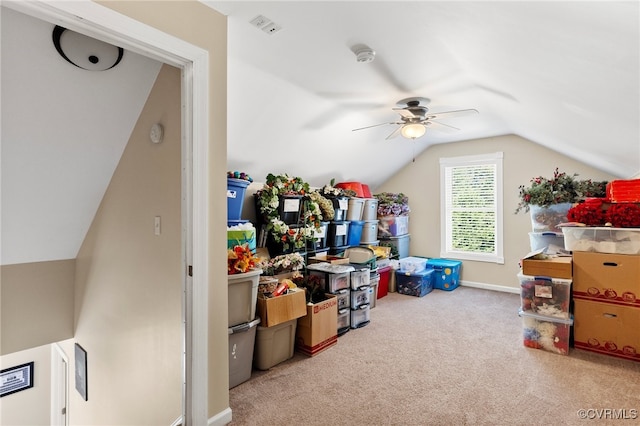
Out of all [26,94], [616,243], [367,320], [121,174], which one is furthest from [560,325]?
[26,94]

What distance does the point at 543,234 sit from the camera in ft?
12.7

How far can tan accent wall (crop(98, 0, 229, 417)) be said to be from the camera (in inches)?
69.5

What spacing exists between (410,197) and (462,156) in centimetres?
107

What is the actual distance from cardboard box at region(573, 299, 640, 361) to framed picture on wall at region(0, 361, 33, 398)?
5.56 meters

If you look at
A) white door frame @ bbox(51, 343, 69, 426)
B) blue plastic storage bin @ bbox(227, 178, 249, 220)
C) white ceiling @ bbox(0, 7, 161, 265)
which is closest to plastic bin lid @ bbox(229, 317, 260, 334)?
blue plastic storage bin @ bbox(227, 178, 249, 220)

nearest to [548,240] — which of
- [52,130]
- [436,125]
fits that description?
[436,125]

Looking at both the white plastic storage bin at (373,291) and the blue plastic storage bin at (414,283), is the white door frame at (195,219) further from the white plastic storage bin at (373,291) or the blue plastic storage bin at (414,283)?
the blue plastic storage bin at (414,283)

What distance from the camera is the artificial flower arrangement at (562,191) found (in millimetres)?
3609

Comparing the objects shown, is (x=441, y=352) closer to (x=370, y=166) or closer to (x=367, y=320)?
(x=367, y=320)

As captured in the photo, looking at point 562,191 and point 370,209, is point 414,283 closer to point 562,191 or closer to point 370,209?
point 370,209

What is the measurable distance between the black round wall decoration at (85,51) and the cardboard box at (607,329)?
13.1 feet

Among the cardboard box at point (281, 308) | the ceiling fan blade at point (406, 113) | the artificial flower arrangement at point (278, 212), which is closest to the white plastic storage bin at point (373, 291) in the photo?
the artificial flower arrangement at point (278, 212)

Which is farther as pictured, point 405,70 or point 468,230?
point 468,230

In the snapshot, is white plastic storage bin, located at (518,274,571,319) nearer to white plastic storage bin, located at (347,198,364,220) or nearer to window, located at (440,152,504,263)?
window, located at (440,152,504,263)
